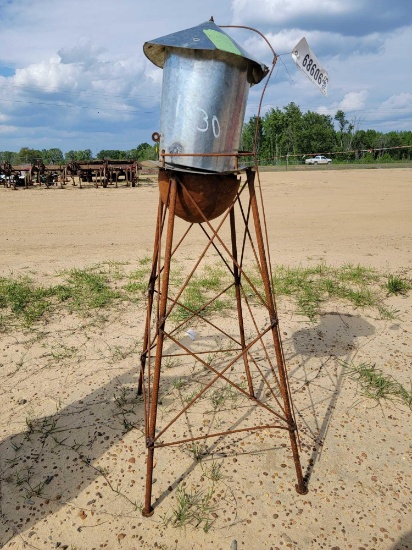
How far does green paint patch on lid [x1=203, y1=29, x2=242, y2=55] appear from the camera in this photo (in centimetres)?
217

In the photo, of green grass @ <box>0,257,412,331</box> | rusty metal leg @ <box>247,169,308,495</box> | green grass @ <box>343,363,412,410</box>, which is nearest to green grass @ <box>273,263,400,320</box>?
green grass @ <box>0,257,412,331</box>

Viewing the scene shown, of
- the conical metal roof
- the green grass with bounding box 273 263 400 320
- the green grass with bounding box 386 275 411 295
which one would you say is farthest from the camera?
the green grass with bounding box 386 275 411 295

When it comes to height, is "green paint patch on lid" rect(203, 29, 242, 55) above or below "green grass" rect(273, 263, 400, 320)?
above

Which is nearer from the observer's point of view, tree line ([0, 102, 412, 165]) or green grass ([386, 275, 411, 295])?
green grass ([386, 275, 411, 295])

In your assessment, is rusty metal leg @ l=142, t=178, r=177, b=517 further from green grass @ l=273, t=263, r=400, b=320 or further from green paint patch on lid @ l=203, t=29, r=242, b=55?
green grass @ l=273, t=263, r=400, b=320

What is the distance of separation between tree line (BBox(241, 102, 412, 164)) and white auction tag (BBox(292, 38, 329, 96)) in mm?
52211

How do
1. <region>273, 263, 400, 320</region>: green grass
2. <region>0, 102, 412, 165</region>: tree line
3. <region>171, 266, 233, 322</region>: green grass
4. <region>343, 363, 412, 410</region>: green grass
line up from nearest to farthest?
<region>343, 363, 412, 410</region>: green grass → <region>171, 266, 233, 322</region>: green grass → <region>273, 263, 400, 320</region>: green grass → <region>0, 102, 412, 165</region>: tree line

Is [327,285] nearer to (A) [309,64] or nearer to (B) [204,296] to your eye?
(B) [204,296]

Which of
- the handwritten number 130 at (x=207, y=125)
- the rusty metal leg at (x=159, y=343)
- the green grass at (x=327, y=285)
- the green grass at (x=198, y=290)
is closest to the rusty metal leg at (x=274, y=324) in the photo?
the handwritten number 130 at (x=207, y=125)

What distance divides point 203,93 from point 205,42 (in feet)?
0.84

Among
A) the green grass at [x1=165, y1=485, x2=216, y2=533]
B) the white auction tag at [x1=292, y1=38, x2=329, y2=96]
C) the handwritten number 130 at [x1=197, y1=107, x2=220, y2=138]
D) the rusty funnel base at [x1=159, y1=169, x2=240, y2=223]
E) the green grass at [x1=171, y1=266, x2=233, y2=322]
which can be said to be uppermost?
the white auction tag at [x1=292, y1=38, x2=329, y2=96]

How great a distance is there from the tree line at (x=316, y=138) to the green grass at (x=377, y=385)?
5155 centimetres

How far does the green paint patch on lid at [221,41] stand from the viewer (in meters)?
2.17

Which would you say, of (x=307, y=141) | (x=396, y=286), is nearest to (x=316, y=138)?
(x=307, y=141)
